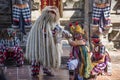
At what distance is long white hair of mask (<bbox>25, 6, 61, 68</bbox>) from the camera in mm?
7203

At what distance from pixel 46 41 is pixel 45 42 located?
0.10ft

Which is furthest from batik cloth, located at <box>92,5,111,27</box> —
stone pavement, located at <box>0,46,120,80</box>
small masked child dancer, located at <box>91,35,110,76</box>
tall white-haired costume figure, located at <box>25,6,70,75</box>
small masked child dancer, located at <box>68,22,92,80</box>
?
small masked child dancer, located at <box>68,22,92,80</box>

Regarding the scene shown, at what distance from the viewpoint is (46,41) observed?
7230mm

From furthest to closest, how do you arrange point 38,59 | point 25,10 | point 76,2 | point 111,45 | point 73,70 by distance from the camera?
point 76,2
point 111,45
point 25,10
point 38,59
point 73,70

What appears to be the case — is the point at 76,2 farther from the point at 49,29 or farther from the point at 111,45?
the point at 49,29

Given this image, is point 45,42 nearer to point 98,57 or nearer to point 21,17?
point 98,57

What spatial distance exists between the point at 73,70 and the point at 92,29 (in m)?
3.47

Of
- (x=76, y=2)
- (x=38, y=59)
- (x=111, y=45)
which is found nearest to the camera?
(x=38, y=59)

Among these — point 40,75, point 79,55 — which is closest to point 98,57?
point 79,55

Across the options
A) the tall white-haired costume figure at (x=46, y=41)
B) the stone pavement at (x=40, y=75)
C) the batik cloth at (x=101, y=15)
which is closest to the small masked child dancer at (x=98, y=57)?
the stone pavement at (x=40, y=75)

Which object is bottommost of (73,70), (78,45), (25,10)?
(73,70)

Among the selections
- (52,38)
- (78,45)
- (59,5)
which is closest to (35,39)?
(52,38)

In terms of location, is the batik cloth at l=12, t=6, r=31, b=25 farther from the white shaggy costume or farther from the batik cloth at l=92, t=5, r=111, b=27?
the white shaggy costume

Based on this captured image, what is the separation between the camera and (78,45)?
22.3 ft
